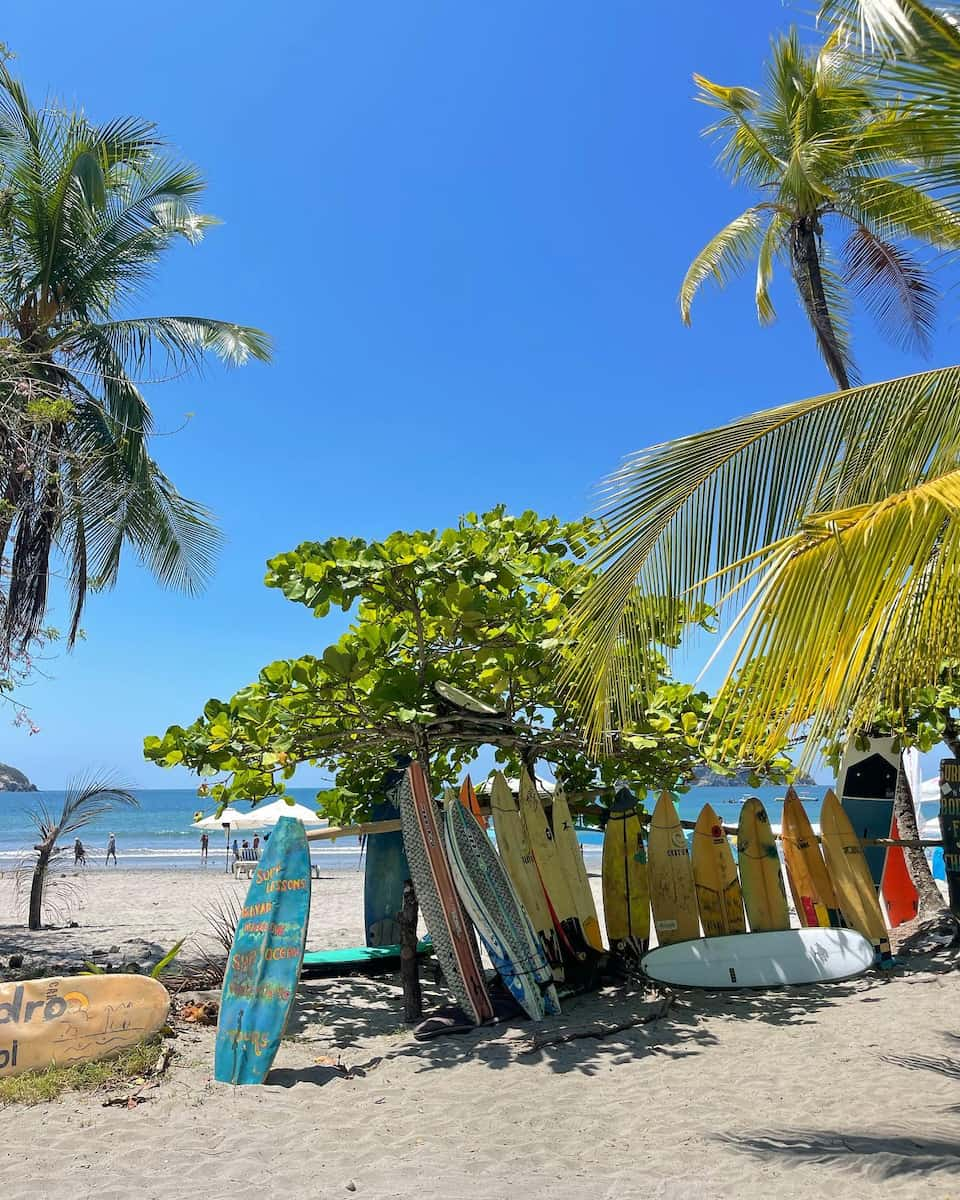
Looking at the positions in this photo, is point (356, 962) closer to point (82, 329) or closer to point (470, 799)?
point (470, 799)

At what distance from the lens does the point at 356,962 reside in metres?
7.99

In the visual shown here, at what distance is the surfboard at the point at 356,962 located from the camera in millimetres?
7938

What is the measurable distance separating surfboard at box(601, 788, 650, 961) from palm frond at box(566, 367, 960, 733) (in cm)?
460

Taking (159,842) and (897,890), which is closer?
(897,890)

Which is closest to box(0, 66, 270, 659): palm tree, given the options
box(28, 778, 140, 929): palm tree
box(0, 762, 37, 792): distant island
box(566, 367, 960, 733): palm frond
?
box(28, 778, 140, 929): palm tree

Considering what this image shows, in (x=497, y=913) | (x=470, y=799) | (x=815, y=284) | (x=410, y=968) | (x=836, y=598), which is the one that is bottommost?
(x=410, y=968)

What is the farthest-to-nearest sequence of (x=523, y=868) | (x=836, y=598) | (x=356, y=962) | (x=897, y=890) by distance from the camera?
(x=897, y=890) < (x=356, y=962) < (x=523, y=868) < (x=836, y=598)

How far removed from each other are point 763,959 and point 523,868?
7.05 feet

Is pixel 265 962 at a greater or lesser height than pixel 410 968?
greater

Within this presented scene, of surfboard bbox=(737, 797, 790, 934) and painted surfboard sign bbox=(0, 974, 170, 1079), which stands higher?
surfboard bbox=(737, 797, 790, 934)

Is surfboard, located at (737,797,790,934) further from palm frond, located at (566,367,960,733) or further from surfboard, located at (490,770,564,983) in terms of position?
palm frond, located at (566,367,960,733)

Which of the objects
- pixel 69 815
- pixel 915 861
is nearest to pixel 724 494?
pixel 915 861

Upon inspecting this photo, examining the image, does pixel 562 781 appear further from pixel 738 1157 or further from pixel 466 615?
pixel 738 1157

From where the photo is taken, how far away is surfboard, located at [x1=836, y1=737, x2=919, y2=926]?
9.48 m
